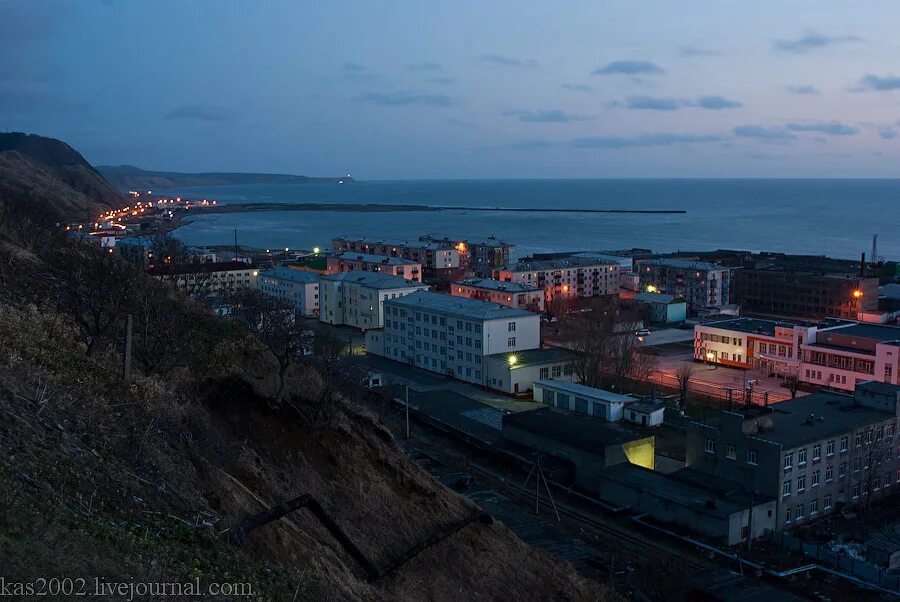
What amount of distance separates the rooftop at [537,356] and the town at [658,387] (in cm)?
5

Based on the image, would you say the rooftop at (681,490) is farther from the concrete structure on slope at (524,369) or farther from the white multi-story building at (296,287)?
the white multi-story building at (296,287)

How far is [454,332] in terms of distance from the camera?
1652 cm

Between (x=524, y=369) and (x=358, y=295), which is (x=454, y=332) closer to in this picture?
(x=524, y=369)

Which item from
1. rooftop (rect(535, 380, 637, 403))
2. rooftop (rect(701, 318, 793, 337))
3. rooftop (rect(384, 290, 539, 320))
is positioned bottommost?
rooftop (rect(535, 380, 637, 403))

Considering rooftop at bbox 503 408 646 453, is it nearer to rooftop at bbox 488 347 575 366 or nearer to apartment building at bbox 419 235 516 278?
rooftop at bbox 488 347 575 366

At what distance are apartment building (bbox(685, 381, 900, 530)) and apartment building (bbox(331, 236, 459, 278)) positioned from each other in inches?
860

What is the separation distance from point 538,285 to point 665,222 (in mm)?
47045

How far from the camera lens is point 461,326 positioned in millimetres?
16406

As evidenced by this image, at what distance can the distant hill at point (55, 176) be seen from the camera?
4634 cm

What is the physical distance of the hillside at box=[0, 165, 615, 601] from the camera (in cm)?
368

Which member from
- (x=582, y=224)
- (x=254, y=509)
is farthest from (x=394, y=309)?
(x=582, y=224)

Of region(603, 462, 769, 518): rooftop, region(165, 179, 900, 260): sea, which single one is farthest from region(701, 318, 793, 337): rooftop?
region(165, 179, 900, 260): sea

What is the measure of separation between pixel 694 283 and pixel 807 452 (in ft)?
57.4

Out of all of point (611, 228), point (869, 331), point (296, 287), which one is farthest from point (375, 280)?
point (611, 228)
